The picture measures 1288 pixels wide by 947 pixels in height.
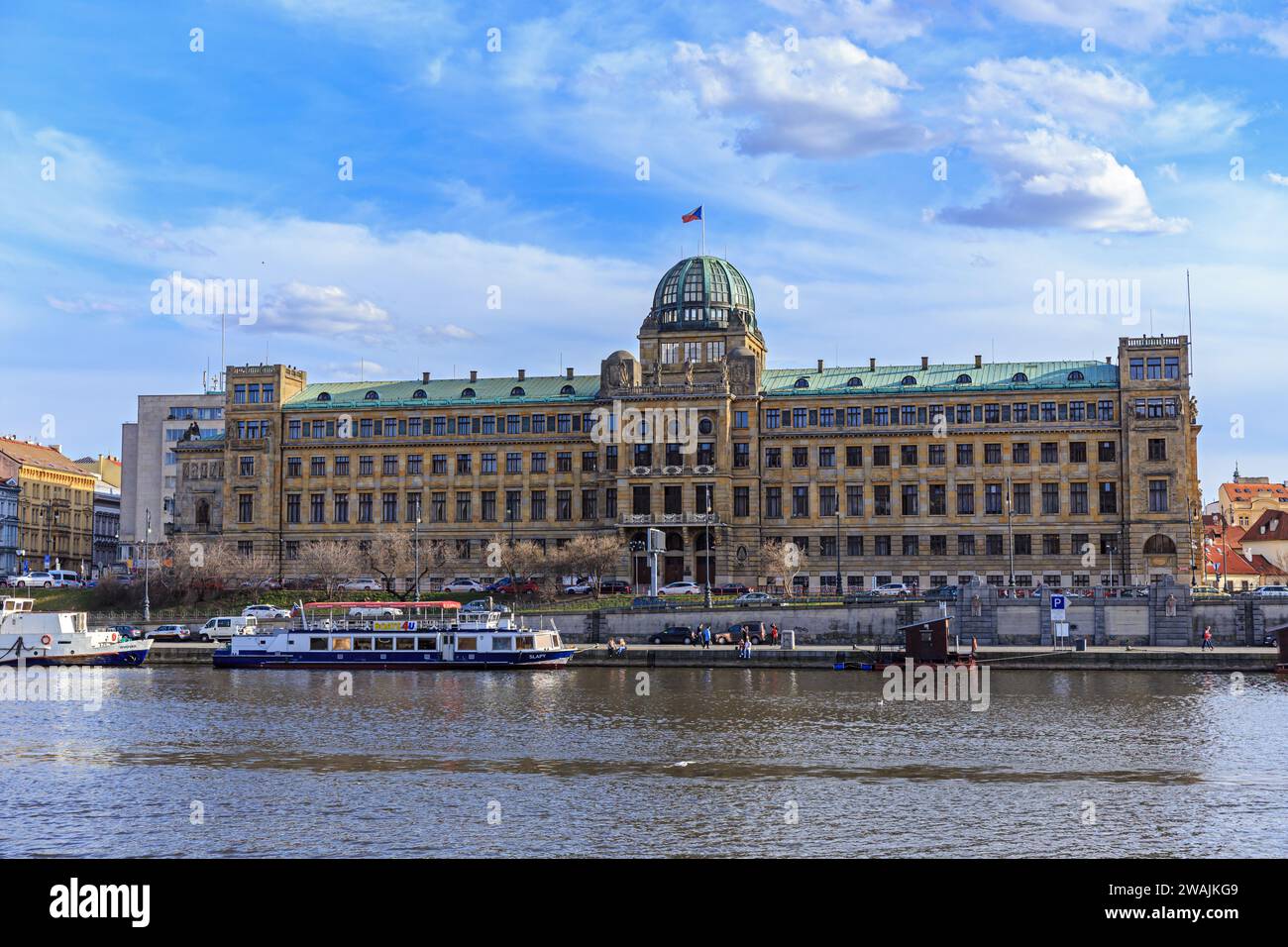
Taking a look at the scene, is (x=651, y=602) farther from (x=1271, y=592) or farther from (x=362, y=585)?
(x=1271, y=592)

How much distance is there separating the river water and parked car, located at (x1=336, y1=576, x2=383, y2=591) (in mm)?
48314

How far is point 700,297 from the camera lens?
13762 cm

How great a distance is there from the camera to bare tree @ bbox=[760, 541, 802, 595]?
124625mm

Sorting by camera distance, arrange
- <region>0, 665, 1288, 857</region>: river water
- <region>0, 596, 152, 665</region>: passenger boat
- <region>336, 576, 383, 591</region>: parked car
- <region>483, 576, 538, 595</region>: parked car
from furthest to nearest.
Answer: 1. <region>336, 576, 383, 591</region>: parked car
2. <region>483, 576, 538, 595</region>: parked car
3. <region>0, 596, 152, 665</region>: passenger boat
4. <region>0, 665, 1288, 857</region>: river water

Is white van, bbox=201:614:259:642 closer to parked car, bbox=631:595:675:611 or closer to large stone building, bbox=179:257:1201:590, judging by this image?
parked car, bbox=631:595:675:611

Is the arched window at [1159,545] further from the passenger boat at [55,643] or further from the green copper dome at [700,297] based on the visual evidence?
the passenger boat at [55,643]

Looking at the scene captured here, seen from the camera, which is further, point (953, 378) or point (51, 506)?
point (51, 506)

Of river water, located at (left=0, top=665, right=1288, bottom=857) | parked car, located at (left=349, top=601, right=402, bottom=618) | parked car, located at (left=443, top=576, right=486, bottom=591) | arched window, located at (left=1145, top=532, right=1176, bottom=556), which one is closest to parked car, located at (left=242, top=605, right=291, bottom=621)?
parked car, located at (left=349, top=601, right=402, bottom=618)

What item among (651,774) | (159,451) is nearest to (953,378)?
(651,774)

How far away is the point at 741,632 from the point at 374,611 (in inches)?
1096

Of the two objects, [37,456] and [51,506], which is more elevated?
[37,456]

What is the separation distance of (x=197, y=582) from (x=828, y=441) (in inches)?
2330
